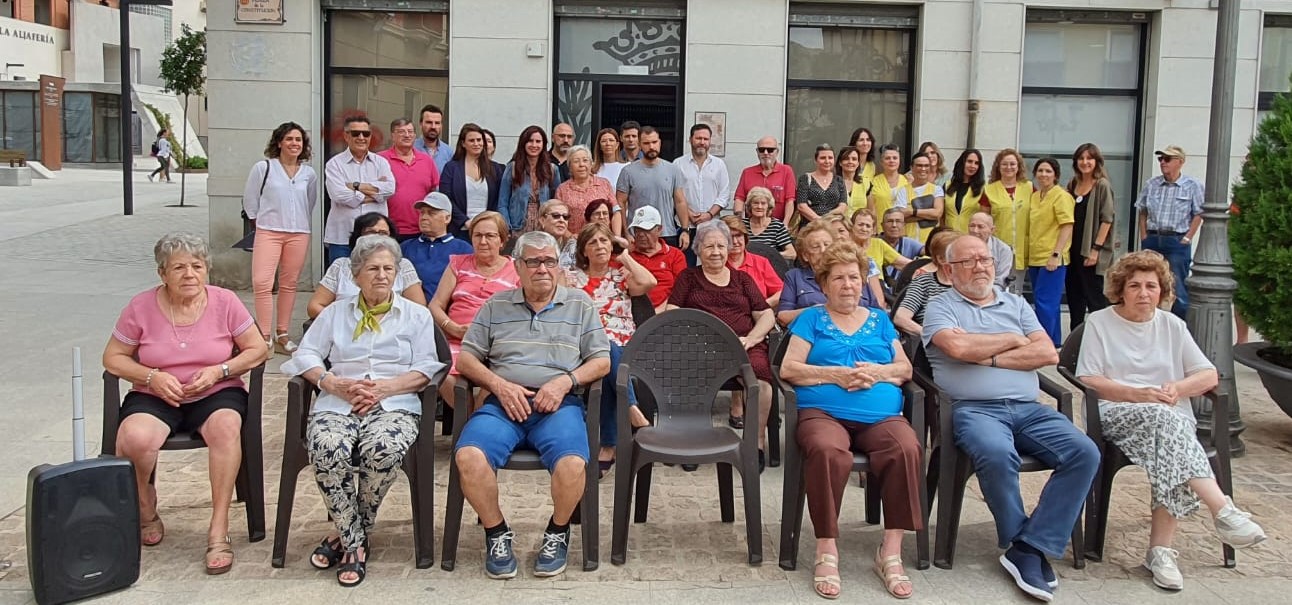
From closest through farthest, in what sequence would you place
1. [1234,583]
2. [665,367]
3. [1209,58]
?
[1234,583] < [665,367] < [1209,58]

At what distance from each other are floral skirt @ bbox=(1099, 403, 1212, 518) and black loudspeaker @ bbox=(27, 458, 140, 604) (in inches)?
149

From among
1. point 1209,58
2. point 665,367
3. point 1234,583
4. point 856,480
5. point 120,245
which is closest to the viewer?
point 1234,583

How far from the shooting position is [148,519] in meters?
4.42

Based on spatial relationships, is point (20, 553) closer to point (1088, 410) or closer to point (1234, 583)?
point (1088, 410)

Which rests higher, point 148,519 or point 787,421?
point 787,421

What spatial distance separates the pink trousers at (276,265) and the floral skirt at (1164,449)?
5722mm

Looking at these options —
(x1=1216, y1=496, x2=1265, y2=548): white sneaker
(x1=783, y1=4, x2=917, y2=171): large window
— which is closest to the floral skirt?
(x1=1216, y1=496, x2=1265, y2=548): white sneaker

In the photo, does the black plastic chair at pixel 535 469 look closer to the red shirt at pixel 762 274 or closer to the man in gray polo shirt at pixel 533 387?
the man in gray polo shirt at pixel 533 387

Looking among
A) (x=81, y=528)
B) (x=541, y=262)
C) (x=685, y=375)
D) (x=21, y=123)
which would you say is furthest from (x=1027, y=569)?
(x=21, y=123)

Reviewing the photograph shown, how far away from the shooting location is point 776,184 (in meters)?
8.65

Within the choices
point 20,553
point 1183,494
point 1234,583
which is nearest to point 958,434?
point 1183,494

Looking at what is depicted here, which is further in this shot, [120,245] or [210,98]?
[120,245]

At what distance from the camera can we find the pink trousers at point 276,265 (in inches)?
312

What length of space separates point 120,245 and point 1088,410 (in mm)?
14398
